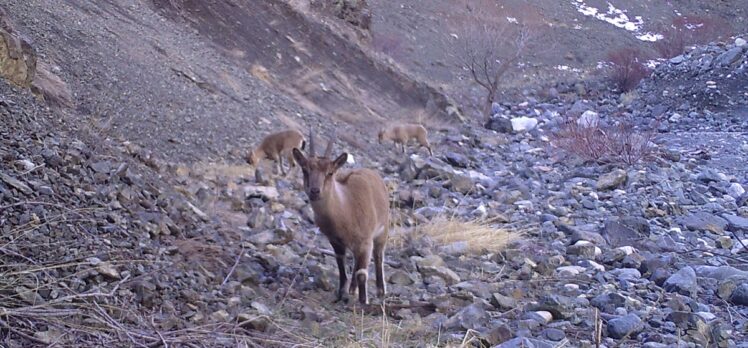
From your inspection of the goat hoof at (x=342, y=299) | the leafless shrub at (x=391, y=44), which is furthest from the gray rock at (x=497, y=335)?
the leafless shrub at (x=391, y=44)

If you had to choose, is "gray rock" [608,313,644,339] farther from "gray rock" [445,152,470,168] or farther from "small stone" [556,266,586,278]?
"gray rock" [445,152,470,168]

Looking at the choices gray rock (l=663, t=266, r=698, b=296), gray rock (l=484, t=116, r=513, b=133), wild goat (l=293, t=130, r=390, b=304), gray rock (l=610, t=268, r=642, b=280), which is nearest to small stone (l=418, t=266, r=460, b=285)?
wild goat (l=293, t=130, r=390, b=304)

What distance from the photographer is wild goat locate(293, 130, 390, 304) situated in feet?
22.7

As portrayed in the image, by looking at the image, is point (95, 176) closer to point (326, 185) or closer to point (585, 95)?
point (326, 185)

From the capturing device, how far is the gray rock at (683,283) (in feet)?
25.2

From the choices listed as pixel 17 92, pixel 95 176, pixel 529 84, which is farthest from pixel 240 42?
pixel 529 84

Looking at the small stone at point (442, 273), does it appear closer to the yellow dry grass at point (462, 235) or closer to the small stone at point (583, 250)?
the yellow dry grass at point (462, 235)

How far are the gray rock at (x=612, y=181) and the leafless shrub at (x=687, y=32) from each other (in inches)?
1102

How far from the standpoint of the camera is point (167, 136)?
12.0m

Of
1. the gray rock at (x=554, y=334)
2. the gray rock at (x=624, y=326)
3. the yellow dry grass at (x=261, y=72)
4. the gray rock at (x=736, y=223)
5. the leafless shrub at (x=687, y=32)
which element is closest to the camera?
the gray rock at (x=554, y=334)

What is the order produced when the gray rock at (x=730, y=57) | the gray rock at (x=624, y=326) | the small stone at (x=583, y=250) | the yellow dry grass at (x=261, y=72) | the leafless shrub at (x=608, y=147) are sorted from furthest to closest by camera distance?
1. the gray rock at (x=730, y=57)
2. the yellow dry grass at (x=261, y=72)
3. the leafless shrub at (x=608, y=147)
4. the small stone at (x=583, y=250)
5. the gray rock at (x=624, y=326)

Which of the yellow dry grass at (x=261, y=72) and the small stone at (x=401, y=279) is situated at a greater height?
the small stone at (x=401, y=279)

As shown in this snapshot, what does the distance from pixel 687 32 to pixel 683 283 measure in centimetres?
4202

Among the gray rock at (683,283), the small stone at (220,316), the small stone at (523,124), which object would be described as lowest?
the small stone at (523,124)
